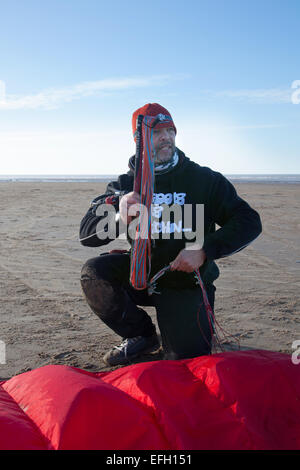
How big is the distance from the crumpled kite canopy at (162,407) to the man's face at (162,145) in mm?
1329

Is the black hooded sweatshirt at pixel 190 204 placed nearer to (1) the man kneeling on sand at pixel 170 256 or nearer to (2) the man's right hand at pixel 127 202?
(1) the man kneeling on sand at pixel 170 256

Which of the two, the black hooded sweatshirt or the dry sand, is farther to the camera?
the dry sand

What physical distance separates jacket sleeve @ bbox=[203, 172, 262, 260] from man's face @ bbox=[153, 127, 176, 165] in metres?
0.35

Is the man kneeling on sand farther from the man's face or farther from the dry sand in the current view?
the dry sand

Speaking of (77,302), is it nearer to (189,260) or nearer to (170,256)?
(170,256)

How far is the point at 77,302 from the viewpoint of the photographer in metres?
4.48

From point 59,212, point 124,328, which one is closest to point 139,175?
point 124,328

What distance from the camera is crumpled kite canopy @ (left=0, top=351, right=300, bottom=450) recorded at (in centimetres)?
178

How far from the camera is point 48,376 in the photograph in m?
2.21

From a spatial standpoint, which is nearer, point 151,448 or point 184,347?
point 151,448

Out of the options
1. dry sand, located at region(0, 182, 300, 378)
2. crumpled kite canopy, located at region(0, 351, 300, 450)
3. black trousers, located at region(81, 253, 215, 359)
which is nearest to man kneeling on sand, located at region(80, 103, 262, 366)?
black trousers, located at region(81, 253, 215, 359)

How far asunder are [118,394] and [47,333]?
1.83 m

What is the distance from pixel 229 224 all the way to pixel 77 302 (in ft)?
6.67
